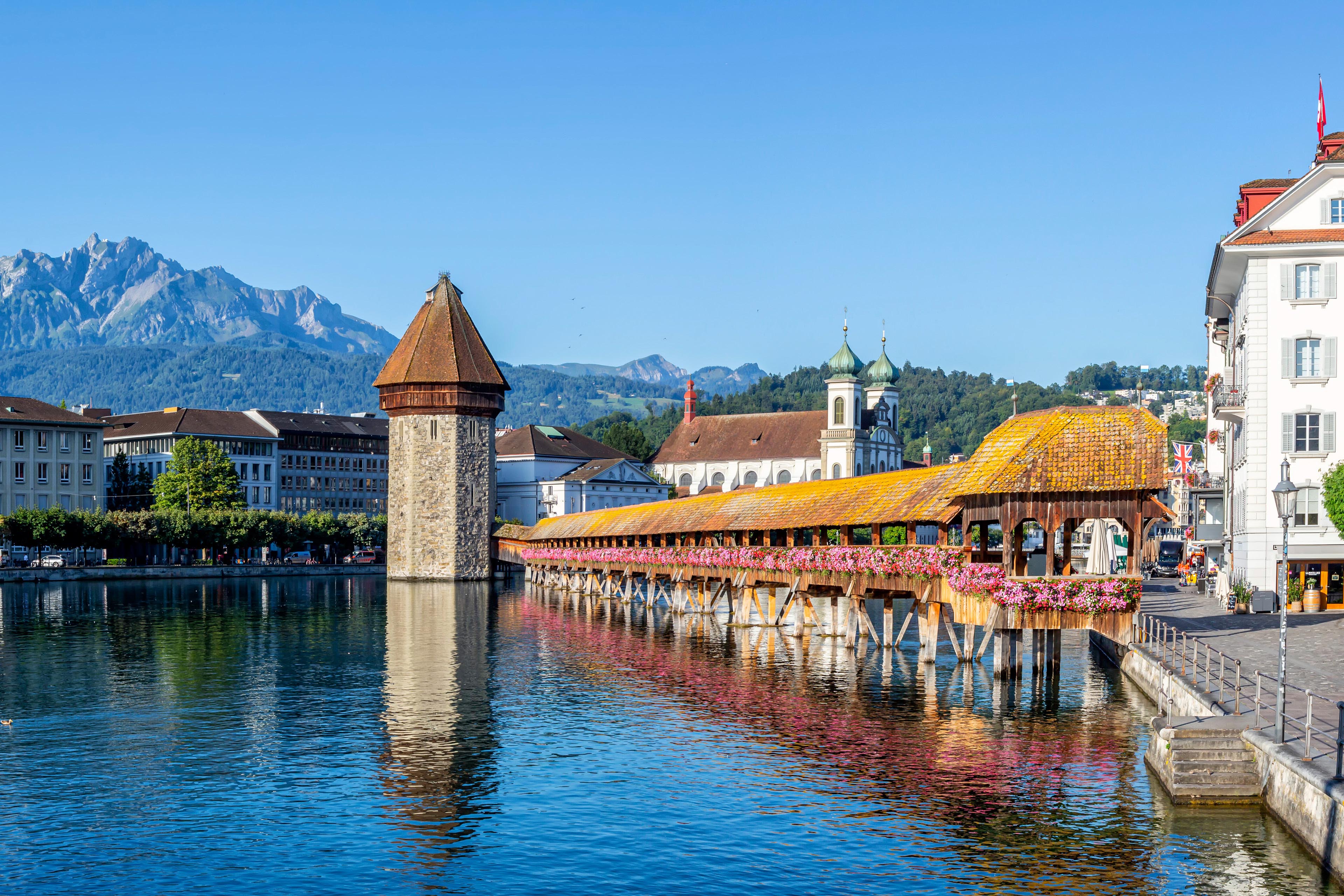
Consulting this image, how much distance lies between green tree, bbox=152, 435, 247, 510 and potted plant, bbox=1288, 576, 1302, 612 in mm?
105885

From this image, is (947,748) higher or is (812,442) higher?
(812,442)

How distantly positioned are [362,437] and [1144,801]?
166065 mm

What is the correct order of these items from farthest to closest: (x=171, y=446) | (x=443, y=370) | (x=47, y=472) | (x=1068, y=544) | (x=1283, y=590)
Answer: (x=171, y=446) < (x=47, y=472) < (x=443, y=370) < (x=1068, y=544) < (x=1283, y=590)

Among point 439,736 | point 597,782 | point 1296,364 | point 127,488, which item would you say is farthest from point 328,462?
point 597,782

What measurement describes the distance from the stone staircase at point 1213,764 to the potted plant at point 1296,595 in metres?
30.1

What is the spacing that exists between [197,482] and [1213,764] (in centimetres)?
12570

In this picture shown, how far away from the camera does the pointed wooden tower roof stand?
4439 inches

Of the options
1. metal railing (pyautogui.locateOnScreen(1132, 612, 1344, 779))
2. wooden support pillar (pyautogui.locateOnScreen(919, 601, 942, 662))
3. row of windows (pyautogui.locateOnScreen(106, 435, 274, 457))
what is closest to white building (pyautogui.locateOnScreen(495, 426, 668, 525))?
row of windows (pyautogui.locateOnScreen(106, 435, 274, 457))

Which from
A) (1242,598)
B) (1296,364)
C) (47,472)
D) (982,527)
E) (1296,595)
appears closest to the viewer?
(982,527)

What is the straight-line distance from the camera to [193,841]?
885 inches

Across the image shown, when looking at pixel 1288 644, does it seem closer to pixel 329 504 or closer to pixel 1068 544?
pixel 1068 544

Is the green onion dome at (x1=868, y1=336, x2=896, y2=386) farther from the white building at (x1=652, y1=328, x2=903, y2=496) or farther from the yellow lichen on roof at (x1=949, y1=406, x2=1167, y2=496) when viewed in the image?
the yellow lichen on roof at (x1=949, y1=406, x2=1167, y2=496)

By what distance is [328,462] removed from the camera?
178 m

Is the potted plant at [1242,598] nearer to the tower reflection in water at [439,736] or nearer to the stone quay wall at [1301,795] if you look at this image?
the stone quay wall at [1301,795]
